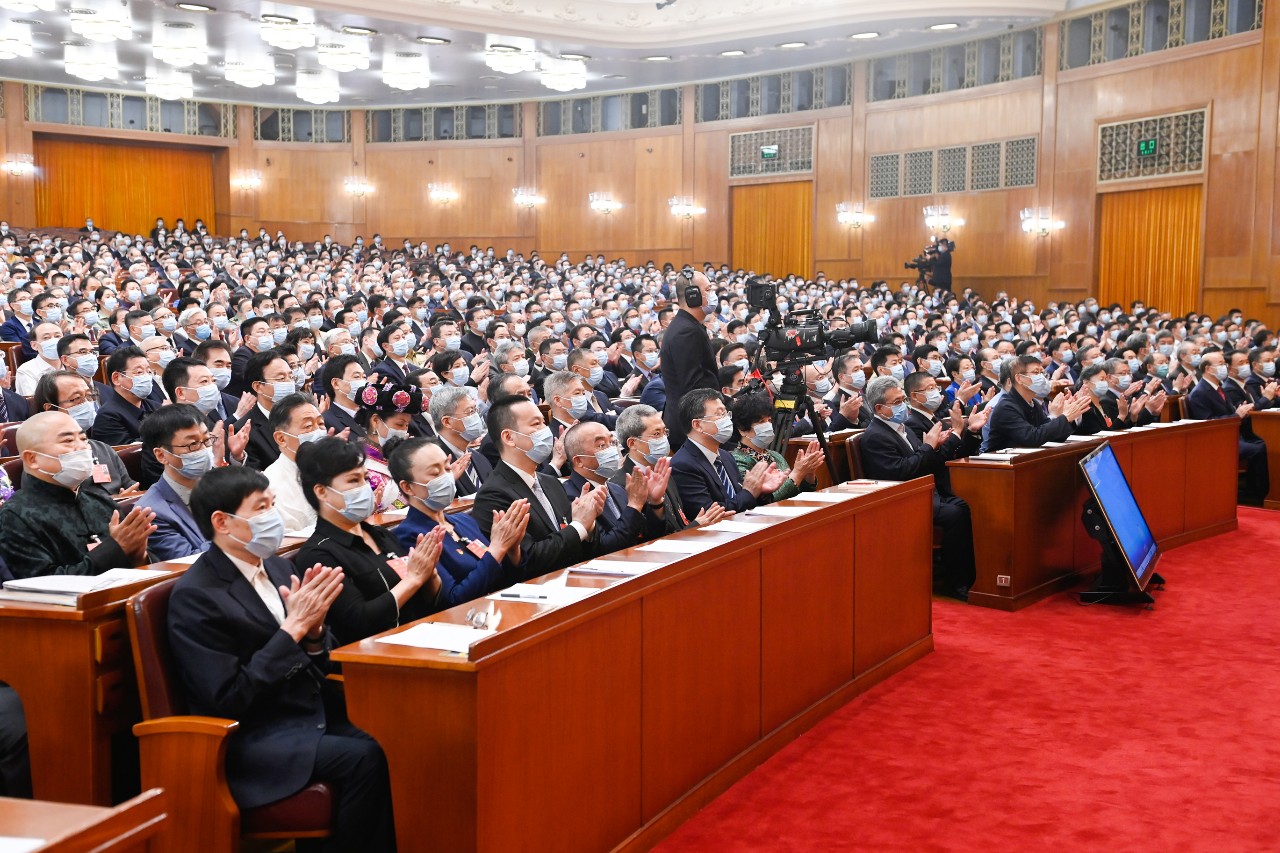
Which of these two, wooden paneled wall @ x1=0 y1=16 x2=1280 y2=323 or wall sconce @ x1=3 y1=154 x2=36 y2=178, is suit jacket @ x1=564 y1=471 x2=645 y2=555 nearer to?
wooden paneled wall @ x1=0 y1=16 x2=1280 y2=323

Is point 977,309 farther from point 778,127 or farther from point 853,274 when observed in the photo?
point 778,127

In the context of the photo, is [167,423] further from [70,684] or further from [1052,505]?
[1052,505]

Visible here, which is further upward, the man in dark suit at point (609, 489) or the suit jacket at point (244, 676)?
the man in dark suit at point (609, 489)

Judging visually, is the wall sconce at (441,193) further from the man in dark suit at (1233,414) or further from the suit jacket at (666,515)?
the suit jacket at (666,515)

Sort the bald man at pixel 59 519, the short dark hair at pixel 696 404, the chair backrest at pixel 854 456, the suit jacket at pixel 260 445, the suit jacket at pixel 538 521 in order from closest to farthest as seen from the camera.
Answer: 1. the bald man at pixel 59 519
2. the suit jacket at pixel 538 521
3. the short dark hair at pixel 696 404
4. the suit jacket at pixel 260 445
5. the chair backrest at pixel 854 456

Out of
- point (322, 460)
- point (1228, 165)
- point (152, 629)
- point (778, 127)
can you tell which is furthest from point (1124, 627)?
point (778, 127)

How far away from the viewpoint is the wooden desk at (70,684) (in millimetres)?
2814

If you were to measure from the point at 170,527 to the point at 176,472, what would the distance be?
0.19 m

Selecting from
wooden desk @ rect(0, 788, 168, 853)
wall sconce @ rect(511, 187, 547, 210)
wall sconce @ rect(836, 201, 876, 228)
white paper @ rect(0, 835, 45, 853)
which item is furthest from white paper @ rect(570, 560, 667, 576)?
wall sconce @ rect(511, 187, 547, 210)

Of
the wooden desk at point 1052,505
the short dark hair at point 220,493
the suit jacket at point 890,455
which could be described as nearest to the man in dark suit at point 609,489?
the short dark hair at point 220,493

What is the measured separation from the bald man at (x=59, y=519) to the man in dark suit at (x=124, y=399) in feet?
6.41

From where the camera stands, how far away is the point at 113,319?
1021 cm

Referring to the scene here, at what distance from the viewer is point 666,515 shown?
433 centimetres

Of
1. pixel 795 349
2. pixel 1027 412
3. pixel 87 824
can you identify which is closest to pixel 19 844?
pixel 87 824
